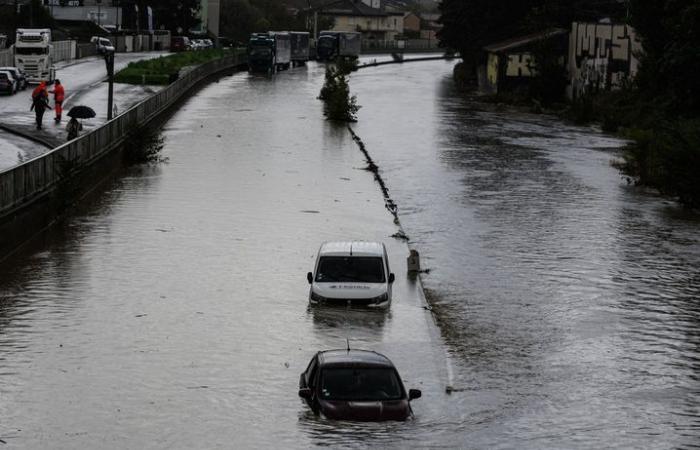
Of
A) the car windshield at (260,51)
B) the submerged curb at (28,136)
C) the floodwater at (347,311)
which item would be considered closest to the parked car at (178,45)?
the car windshield at (260,51)

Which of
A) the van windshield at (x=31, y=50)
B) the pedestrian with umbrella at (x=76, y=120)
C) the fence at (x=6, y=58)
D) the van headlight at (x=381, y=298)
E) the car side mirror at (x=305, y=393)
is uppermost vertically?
the van windshield at (x=31, y=50)

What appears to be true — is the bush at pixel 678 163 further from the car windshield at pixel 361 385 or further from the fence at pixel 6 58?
the fence at pixel 6 58

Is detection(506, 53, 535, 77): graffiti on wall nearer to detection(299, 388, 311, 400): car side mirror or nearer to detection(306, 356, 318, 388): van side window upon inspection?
detection(306, 356, 318, 388): van side window

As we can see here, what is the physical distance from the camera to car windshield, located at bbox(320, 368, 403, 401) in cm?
2042

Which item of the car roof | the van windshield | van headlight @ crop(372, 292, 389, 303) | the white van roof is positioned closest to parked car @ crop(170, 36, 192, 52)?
the van windshield

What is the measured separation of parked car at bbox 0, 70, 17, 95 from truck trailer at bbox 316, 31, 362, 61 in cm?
7811

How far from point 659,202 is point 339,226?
47.0 ft

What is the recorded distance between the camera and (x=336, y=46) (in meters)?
151

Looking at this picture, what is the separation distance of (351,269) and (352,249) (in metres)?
0.59

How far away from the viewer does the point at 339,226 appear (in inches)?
1678

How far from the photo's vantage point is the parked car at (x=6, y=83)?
72750mm

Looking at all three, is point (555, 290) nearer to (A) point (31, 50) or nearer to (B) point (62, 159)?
(B) point (62, 159)

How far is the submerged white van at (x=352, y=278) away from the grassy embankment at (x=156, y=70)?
199ft

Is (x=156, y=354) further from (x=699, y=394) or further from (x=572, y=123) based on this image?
(x=572, y=123)
